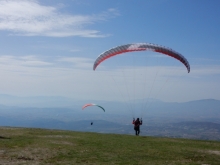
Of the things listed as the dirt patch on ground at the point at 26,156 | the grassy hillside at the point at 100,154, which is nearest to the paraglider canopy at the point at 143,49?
the grassy hillside at the point at 100,154

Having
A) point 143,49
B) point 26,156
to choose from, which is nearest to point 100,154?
point 26,156

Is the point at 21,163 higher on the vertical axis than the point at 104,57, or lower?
lower

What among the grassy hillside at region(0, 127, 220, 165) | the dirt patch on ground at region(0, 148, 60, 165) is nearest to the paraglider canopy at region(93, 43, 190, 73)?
the grassy hillside at region(0, 127, 220, 165)

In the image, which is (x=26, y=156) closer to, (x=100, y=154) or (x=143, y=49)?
(x=100, y=154)

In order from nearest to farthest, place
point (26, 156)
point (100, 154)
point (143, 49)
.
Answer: point (26, 156)
point (100, 154)
point (143, 49)

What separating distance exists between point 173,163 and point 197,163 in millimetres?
1667

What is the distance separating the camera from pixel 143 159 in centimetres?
1891

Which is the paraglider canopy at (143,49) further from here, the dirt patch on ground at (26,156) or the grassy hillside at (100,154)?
the dirt patch on ground at (26,156)

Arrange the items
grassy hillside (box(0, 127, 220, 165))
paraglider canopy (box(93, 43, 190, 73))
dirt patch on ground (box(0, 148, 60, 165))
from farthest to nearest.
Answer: paraglider canopy (box(93, 43, 190, 73)) < grassy hillside (box(0, 127, 220, 165)) < dirt patch on ground (box(0, 148, 60, 165))

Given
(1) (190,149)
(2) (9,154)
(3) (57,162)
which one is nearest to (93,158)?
(3) (57,162)

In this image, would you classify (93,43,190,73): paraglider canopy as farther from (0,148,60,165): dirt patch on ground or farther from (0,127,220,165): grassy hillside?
(0,148,60,165): dirt patch on ground

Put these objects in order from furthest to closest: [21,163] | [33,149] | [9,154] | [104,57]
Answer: [104,57] < [33,149] < [9,154] < [21,163]

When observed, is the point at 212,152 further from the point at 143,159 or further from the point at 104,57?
the point at 104,57

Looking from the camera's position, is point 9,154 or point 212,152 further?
point 212,152
